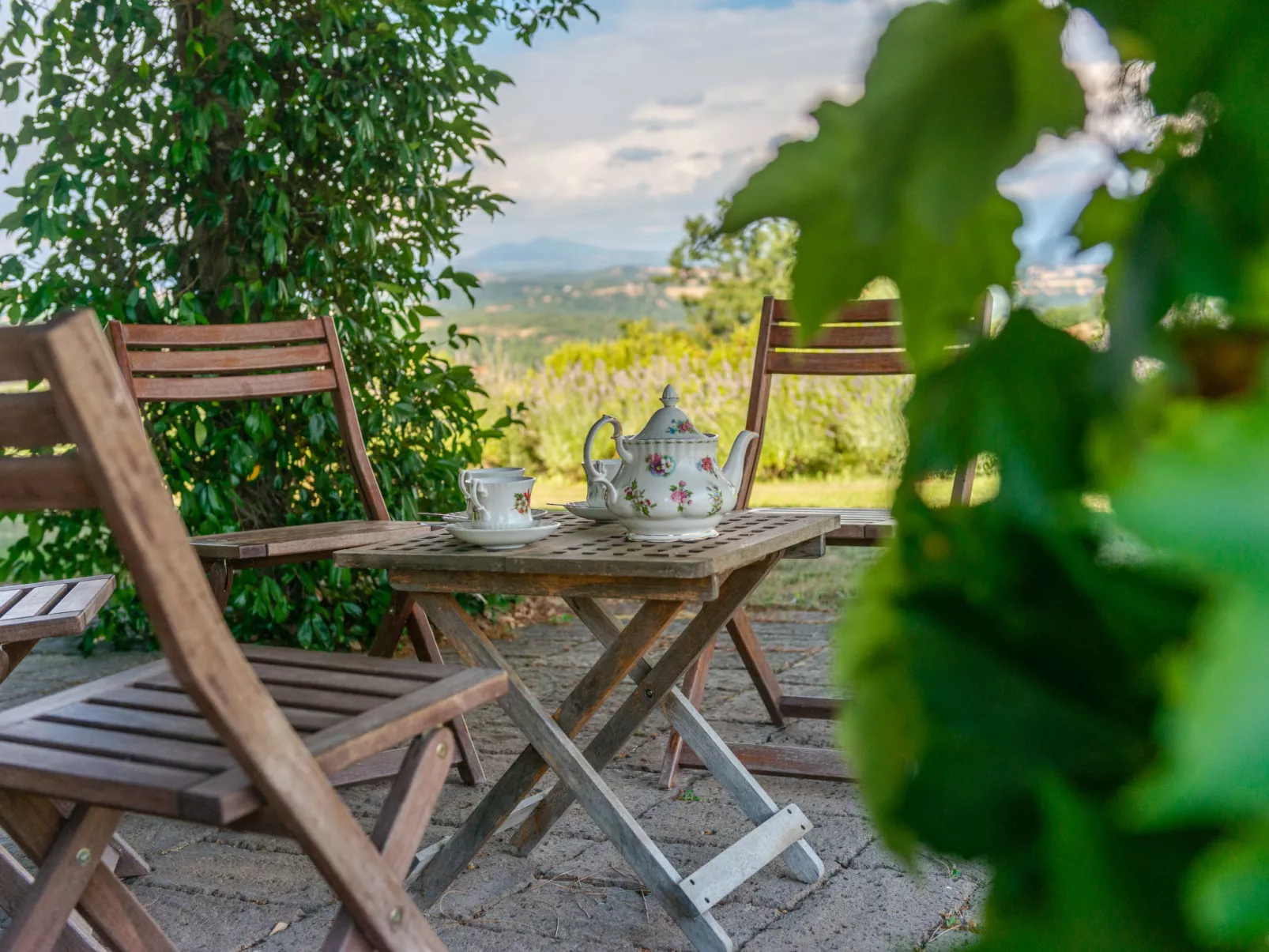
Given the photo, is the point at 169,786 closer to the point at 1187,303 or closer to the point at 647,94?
the point at 1187,303

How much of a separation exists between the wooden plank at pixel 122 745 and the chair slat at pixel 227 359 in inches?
62.7

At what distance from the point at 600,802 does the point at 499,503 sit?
58cm

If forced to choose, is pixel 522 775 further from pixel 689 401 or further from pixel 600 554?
pixel 689 401

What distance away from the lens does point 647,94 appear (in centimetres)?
1029

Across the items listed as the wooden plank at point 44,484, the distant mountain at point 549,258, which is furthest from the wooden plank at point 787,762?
the distant mountain at point 549,258

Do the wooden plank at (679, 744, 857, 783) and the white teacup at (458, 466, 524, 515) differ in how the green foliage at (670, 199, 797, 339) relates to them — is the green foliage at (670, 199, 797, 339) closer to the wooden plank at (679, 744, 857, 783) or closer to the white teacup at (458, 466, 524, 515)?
the wooden plank at (679, 744, 857, 783)

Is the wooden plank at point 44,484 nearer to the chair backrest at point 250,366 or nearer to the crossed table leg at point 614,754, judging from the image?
the crossed table leg at point 614,754

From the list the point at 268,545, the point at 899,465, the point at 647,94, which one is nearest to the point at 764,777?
the point at 268,545

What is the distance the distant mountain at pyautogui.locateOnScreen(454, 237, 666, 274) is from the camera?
12.9m

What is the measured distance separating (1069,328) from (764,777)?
8.69ft

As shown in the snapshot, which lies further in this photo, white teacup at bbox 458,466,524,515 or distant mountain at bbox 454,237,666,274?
distant mountain at bbox 454,237,666,274

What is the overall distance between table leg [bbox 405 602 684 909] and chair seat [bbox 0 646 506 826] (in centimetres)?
45

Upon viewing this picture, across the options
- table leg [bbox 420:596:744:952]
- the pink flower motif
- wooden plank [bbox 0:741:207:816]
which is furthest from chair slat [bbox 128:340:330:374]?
wooden plank [bbox 0:741:207:816]

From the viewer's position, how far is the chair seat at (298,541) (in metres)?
2.54
